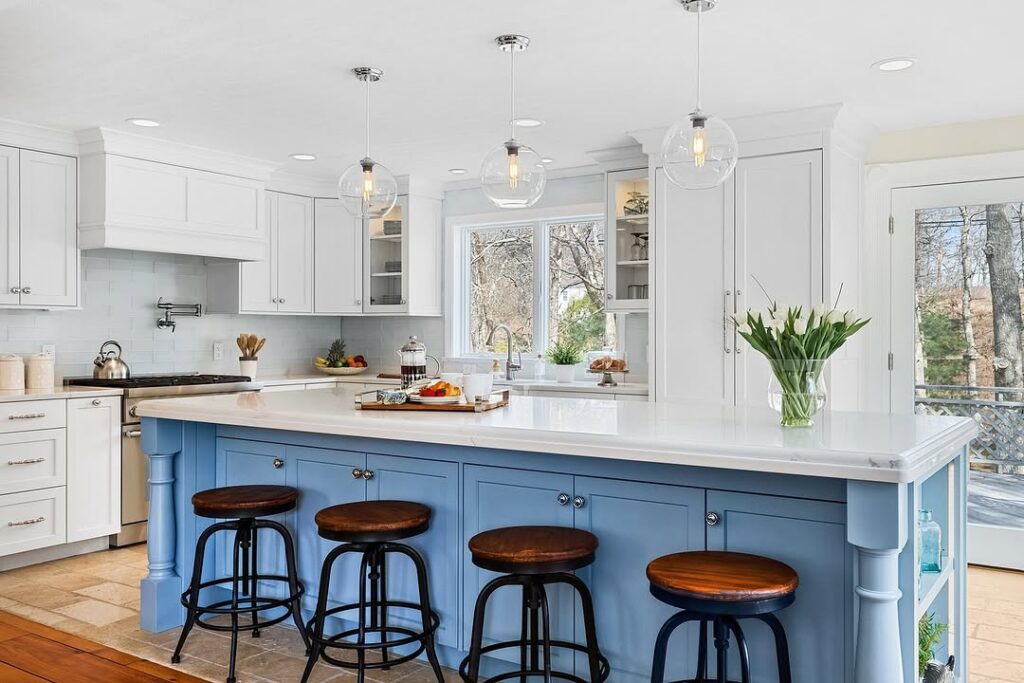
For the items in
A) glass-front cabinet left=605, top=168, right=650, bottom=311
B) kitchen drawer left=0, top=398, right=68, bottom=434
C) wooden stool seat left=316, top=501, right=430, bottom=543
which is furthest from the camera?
glass-front cabinet left=605, top=168, right=650, bottom=311

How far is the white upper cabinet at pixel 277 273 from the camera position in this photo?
5.83 meters

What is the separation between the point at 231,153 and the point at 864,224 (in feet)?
12.6

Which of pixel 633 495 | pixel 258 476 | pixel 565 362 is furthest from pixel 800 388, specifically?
pixel 565 362

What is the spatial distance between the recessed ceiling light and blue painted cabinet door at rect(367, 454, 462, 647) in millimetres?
2442

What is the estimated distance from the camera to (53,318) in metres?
5.07

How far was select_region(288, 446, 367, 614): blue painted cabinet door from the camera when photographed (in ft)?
10.4

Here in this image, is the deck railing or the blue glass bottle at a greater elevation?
the deck railing

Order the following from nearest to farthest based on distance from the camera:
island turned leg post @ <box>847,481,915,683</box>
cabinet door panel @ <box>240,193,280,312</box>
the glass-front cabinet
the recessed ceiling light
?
island turned leg post @ <box>847,481,915,683</box>
the recessed ceiling light
the glass-front cabinet
cabinet door panel @ <box>240,193,280,312</box>

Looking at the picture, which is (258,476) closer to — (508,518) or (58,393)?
(508,518)

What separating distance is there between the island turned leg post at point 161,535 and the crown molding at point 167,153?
2.07m

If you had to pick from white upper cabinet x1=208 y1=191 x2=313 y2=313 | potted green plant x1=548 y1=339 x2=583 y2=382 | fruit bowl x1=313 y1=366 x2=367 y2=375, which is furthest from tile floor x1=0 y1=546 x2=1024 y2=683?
potted green plant x1=548 y1=339 x2=583 y2=382

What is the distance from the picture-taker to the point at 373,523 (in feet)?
8.73

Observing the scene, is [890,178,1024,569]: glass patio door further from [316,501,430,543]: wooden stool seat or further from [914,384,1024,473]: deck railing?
[316,501,430,543]: wooden stool seat

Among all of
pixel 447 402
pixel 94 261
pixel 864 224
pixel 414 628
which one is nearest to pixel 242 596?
pixel 414 628
